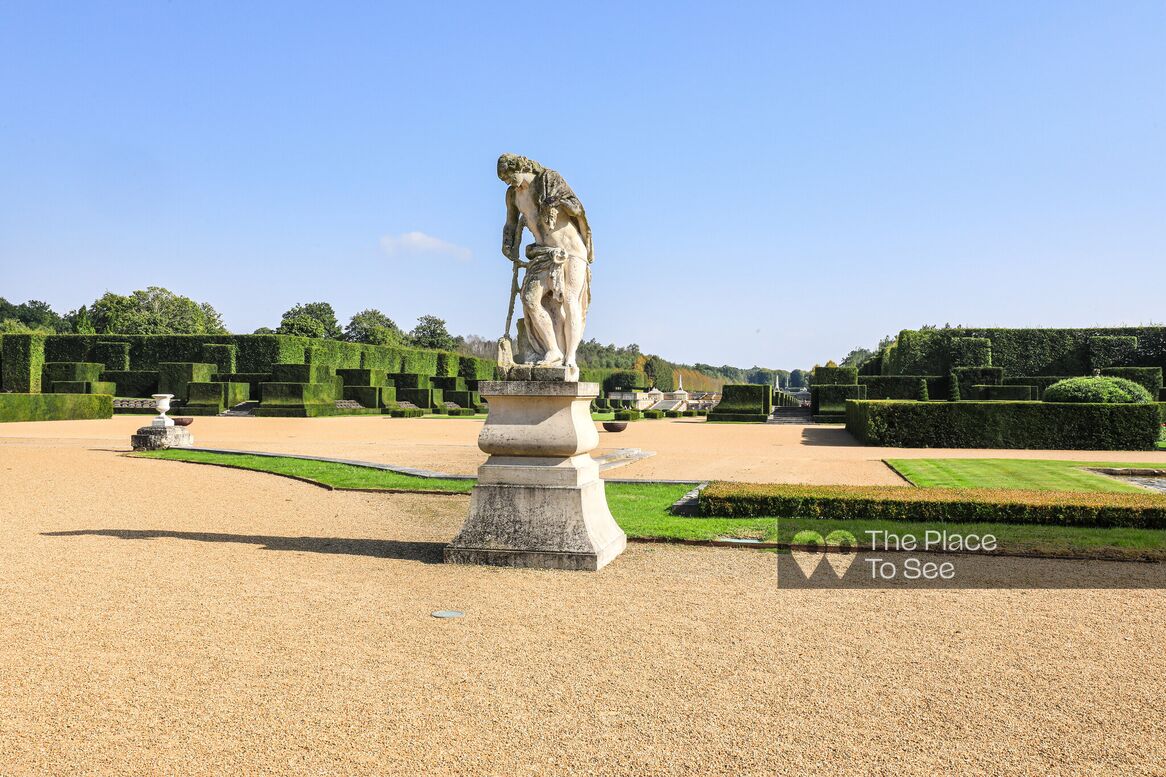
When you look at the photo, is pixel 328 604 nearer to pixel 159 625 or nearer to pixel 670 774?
pixel 159 625

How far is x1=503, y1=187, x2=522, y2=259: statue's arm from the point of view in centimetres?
743

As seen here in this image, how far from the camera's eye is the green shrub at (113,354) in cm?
4778

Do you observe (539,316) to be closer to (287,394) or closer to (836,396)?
(836,396)

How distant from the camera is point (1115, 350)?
149 ft

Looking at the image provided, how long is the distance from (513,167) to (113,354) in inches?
1908

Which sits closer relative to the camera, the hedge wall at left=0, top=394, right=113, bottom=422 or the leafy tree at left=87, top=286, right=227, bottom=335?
the hedge wall at left=0, top=394, right=113, bottom=422

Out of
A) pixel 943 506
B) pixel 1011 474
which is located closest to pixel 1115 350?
pixel 1011 474

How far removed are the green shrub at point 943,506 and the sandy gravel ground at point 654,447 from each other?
12.5ft

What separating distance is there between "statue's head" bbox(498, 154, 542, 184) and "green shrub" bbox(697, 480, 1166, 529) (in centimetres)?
430

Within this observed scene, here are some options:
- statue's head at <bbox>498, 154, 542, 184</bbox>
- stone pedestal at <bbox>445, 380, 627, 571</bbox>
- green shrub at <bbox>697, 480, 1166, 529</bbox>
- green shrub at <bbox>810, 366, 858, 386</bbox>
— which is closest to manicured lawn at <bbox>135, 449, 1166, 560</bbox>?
green shrub at <bbox>697, 480, 1166, 529</bbox>

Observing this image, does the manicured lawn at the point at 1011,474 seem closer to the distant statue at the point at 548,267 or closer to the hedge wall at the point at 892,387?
the distant statue at the point at 548,267

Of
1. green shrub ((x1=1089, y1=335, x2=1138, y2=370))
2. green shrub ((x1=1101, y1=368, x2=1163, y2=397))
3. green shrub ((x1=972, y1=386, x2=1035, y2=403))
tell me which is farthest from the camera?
green shrub ((x1=1089, y1=335, x2=1138, y2=370))

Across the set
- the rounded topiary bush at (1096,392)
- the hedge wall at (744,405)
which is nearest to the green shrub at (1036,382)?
the hedge wall at (744,405)

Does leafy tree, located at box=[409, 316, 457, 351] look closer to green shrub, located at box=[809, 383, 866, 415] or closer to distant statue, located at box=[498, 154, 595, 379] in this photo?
green shrub, located at box=[809, 383, 866, 415]
